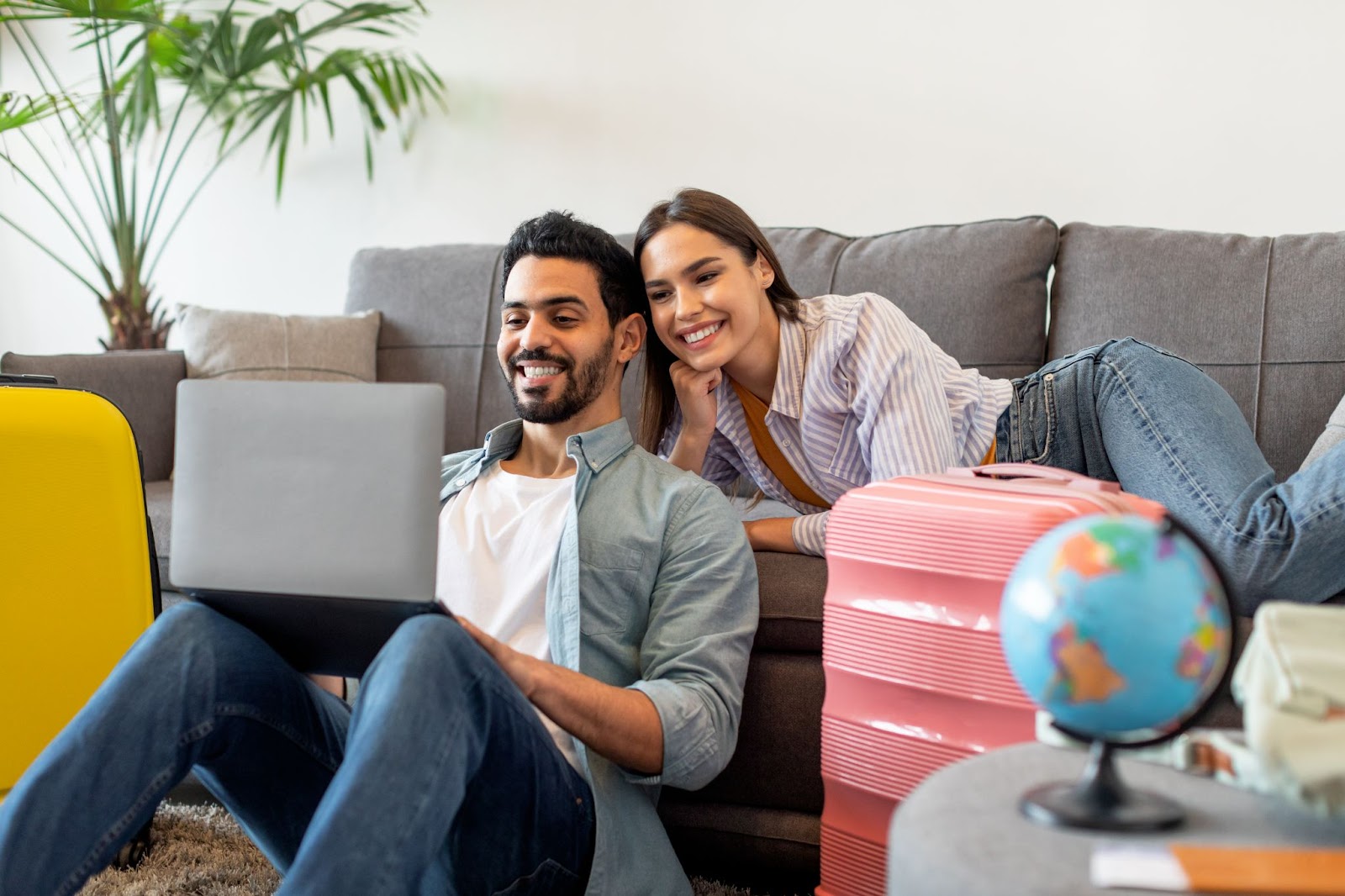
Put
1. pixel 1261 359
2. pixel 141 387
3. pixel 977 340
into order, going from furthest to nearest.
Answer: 1. pixel 141 387
2. pixel 977 340
3. pixel 1261 359

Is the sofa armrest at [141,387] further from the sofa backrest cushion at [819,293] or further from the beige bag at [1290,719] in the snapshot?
the beige bag at [1290,719]

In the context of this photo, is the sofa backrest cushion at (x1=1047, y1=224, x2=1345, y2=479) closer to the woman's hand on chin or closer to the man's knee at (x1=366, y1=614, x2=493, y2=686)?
the woman's hand on chin

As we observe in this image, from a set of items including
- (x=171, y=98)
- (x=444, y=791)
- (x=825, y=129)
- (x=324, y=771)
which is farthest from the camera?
(x=171, y=98)

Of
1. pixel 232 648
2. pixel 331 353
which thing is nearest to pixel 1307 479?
pixel 232 648

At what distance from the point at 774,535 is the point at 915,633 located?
497 mm

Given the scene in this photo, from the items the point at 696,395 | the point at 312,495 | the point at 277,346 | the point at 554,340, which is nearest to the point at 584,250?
the point at 554,340

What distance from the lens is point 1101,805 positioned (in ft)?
2.46

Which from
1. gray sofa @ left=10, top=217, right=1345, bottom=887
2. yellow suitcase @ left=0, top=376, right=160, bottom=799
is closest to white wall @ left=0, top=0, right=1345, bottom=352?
gray sofa @ left=10, top=217, right=1345, bottom=887

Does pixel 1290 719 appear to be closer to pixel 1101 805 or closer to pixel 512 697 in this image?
pixel 1101 805

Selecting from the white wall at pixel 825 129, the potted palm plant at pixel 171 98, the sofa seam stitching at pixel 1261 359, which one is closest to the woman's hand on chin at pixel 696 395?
the sofa seam stitching at pixel 1261 359

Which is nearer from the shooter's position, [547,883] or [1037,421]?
[547,883]

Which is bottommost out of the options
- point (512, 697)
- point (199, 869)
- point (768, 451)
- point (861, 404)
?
point (199, 869)

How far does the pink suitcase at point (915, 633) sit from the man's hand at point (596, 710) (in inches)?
8.2

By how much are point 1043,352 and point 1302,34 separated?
0.91 metres
